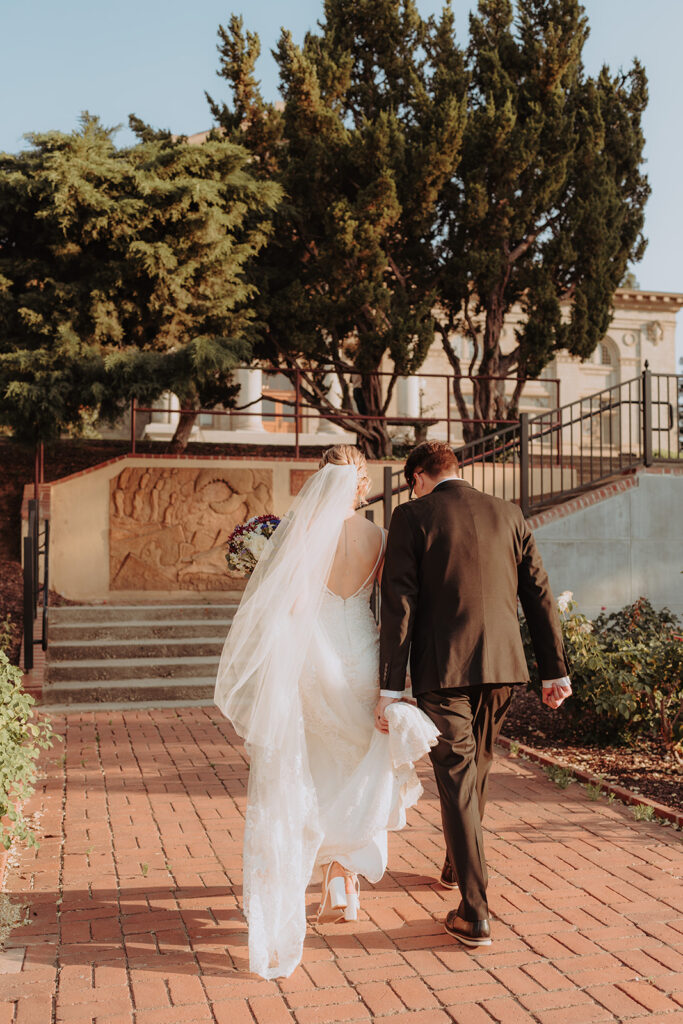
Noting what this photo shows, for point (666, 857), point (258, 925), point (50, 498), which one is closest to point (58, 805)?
point (258, 925)

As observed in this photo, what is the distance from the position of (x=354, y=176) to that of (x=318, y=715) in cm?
1125

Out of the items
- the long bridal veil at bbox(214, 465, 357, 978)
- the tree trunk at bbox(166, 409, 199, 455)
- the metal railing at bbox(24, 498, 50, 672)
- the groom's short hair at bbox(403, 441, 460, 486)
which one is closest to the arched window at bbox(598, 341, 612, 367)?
the tree trunk at bbox(166, 409, 199, 455)

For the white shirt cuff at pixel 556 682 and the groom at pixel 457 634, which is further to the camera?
the white shirt cuff at pixel 556 682

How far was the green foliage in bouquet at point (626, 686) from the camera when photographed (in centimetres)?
672

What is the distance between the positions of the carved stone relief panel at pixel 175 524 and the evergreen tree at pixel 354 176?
2.26m

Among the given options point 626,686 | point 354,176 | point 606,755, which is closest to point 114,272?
point 354,176

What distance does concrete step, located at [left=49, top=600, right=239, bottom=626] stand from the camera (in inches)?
405

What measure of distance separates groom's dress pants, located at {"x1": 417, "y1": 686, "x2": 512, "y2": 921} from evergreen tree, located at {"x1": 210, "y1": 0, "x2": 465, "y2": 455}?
32.1 ft

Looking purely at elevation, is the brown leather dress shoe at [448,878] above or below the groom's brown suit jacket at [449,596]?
below

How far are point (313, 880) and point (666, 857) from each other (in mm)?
1933

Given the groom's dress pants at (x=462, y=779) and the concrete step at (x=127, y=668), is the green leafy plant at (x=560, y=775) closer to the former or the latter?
the groom's dress pants at (x=462, y=779)

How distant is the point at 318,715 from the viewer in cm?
401

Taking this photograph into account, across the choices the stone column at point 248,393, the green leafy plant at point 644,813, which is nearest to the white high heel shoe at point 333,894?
the green leafy plant at point 644,813

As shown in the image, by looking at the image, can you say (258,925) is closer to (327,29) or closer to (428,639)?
(428,639)
